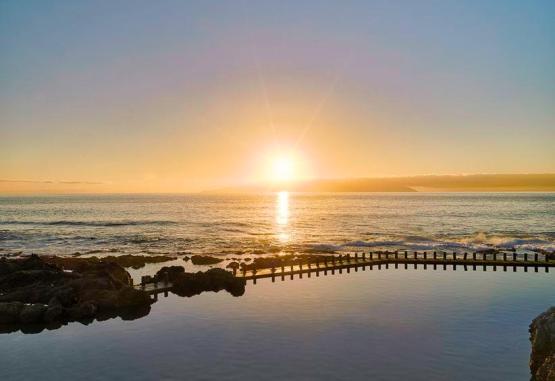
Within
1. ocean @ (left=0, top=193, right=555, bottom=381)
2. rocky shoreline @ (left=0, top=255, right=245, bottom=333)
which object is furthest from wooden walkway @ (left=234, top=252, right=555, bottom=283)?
rocky shoreline @ (left=0, top=255, right=245, bottom=333)

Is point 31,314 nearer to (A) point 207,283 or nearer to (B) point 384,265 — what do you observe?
(A) point 207,283

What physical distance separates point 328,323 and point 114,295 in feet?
55.1

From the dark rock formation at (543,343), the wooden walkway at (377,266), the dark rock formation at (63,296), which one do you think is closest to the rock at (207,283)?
the wooden walkway at (377,266)

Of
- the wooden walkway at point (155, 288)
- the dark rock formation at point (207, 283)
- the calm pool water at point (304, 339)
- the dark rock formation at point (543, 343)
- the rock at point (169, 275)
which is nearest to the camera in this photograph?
the dark rock formation at point (543, 343)

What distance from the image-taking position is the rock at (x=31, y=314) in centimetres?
3222

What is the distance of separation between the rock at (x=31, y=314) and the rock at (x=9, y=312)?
0.39 metres

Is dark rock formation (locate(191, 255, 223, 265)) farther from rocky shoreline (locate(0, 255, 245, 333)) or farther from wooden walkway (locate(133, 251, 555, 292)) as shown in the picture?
rocky shoreline (locate(0, 255, 245, 333))

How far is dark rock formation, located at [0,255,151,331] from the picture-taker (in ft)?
107

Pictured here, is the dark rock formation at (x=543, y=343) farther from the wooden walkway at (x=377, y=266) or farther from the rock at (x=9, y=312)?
the rock at (x=9, y=312)

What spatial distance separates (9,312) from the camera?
1281 inches

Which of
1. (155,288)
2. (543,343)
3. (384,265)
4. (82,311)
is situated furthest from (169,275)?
(543,343)

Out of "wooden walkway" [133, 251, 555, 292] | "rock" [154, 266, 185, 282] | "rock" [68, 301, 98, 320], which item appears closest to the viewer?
"rock" [68, 301, 98, 320]

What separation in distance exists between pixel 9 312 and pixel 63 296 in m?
3.93

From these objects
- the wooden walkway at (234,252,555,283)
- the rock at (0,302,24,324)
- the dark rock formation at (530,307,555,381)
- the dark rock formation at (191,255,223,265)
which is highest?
the dark rock formation at (530,307,555,381)
